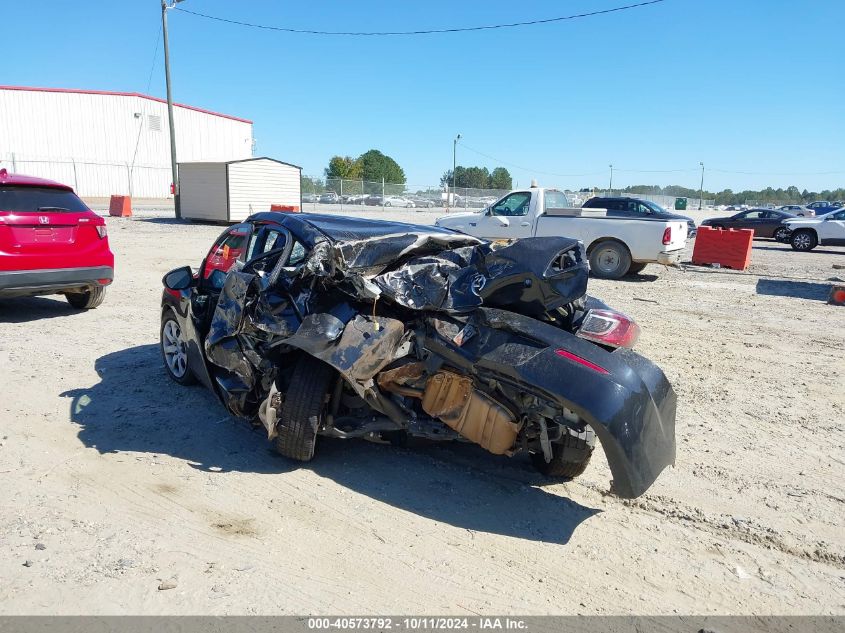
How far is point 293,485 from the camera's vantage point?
3855 millimetres

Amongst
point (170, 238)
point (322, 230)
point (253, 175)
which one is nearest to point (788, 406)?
point (322, 230)

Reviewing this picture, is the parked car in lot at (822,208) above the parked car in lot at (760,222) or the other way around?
above

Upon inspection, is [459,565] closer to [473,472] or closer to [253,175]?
[473,472]

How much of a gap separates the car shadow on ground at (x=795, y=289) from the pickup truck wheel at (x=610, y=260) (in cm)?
264

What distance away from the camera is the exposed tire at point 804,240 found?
2150 cm

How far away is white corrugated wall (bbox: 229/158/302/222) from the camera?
23875mm

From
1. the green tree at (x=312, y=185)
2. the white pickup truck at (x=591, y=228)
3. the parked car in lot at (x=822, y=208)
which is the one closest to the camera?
the white pickup truck at (x=591, y=228)

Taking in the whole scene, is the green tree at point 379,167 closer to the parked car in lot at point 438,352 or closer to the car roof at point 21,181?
the car roof at point 21,181

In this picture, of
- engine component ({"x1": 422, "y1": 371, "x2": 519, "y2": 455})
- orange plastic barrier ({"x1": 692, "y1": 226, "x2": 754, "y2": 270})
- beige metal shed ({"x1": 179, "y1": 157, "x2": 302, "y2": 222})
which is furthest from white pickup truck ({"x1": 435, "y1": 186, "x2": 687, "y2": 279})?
beige metal shed ({"x1": 179, "y1": 157, "x2": 302, "y2": 222})

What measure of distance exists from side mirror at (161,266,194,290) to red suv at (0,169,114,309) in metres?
3.10

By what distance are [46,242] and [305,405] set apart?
18.1ft

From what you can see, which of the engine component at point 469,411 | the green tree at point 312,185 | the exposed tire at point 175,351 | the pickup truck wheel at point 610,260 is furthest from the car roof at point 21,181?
the green tree at point 312,185

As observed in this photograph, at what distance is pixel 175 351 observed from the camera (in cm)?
557
